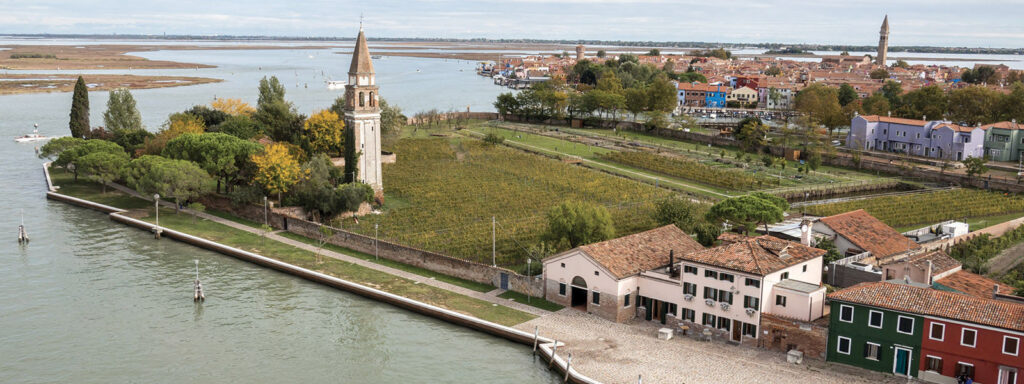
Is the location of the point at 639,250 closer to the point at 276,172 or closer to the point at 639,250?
the point at 639,250

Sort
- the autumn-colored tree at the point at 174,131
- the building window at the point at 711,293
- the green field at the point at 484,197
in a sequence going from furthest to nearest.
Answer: the autumn-colored tree at the point at 174,131 → the green field at the point at 484,197 → the building window at the point at 711,293

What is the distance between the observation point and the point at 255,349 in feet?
91.1

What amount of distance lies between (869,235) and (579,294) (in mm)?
14332

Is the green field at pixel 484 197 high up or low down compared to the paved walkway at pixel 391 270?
up

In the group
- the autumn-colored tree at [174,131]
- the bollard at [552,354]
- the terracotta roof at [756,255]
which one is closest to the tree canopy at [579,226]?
the terracotta roof at [756,255]

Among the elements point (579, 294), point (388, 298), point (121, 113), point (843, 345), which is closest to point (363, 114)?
point (388, 298)

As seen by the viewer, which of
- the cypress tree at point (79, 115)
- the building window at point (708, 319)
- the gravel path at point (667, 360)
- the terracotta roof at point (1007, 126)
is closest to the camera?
the gravel path at point (667, 360)

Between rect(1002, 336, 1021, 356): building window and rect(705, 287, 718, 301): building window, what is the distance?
8.22 m

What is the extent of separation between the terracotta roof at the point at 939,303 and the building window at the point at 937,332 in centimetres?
35

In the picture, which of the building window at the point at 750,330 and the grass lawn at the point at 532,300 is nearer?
the building window at the point at 750,330

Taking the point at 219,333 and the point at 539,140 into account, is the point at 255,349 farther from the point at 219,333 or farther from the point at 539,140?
the point at 539,140

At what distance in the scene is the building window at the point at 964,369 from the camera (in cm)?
2345

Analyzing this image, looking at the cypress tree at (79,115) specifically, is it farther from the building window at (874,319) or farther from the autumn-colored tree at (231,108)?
the building window at (874,319)

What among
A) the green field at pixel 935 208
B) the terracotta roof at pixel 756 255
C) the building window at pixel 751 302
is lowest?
the green field at pixel 935 208
